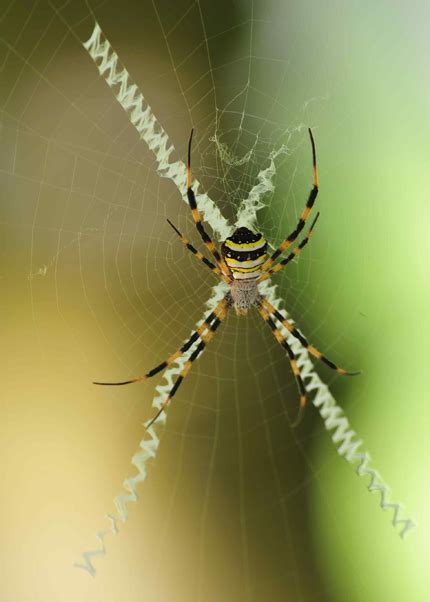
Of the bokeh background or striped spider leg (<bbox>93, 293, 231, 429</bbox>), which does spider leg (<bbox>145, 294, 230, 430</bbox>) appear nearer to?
striped spider leg (<bbox>93, 293, 231, 429</bbox>)

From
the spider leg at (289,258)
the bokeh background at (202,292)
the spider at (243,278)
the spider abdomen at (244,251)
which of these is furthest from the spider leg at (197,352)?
the spider abdomen at (244,251)

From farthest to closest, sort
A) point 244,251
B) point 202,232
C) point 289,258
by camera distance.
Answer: point 289,258 → point 202,232 → point 244,251

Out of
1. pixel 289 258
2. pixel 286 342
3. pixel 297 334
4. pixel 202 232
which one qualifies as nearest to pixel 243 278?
pixel 289 258

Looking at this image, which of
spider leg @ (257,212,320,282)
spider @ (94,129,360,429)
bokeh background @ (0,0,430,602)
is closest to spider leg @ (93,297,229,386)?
spider @ (94,129,360,429)

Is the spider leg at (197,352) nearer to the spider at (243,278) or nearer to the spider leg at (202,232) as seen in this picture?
the spider at (243,278)

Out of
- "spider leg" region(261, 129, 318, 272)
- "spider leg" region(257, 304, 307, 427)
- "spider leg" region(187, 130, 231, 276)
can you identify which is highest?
"spider leg" region(187, 130, 231, 276)

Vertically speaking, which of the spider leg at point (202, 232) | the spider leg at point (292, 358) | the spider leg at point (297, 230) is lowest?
the spider leg at point (292, 358)

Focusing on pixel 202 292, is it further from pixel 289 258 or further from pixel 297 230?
pixel 297 230
